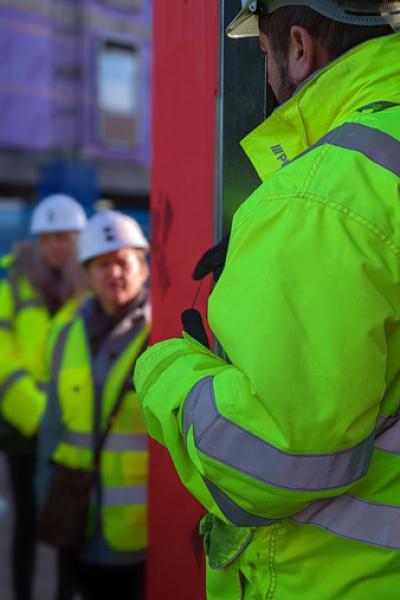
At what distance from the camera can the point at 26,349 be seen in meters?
3.61

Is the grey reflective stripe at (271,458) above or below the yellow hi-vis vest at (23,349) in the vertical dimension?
above

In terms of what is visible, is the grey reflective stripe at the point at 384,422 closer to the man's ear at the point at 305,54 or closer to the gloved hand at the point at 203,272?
the gloved hand at the point at 203,272

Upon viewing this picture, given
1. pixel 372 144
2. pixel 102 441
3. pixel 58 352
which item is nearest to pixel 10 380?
pixel 58 352

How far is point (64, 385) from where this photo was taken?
2.84 m

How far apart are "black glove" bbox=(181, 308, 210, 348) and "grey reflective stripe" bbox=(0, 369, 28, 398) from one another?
228cm

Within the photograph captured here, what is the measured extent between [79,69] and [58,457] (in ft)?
43.9

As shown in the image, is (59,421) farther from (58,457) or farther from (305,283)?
(305,283)

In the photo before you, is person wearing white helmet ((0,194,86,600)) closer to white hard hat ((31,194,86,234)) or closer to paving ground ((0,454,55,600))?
white hard hat ((31,194,86,234))

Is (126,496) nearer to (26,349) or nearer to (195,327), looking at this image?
(26,349)

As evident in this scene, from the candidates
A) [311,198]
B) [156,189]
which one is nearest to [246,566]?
[311,198]

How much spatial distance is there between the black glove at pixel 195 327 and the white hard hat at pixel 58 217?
9.14ft

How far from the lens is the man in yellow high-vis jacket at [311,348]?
101 centimetres

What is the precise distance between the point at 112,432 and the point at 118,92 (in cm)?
1382

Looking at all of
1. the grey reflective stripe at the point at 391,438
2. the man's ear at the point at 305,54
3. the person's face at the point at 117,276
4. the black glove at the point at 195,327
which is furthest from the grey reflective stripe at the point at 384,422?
the person's face at the point at 117,276
